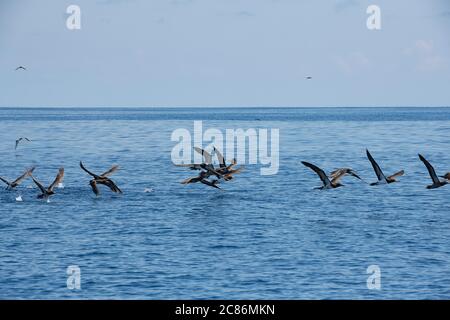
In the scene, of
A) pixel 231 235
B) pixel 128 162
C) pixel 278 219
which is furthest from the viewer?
pixel 128 162

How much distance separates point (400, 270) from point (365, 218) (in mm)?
12174

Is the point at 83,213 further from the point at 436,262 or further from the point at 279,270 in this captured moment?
the point at 436,262

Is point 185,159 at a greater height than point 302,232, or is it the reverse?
point 185,159

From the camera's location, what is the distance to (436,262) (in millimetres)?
36062

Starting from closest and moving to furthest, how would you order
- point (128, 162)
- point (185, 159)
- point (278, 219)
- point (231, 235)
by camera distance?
point (231, 235) < point (278, 219) < point (128, 162) < point (185, 159)

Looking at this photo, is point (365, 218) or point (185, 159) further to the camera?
point (185, 159)
